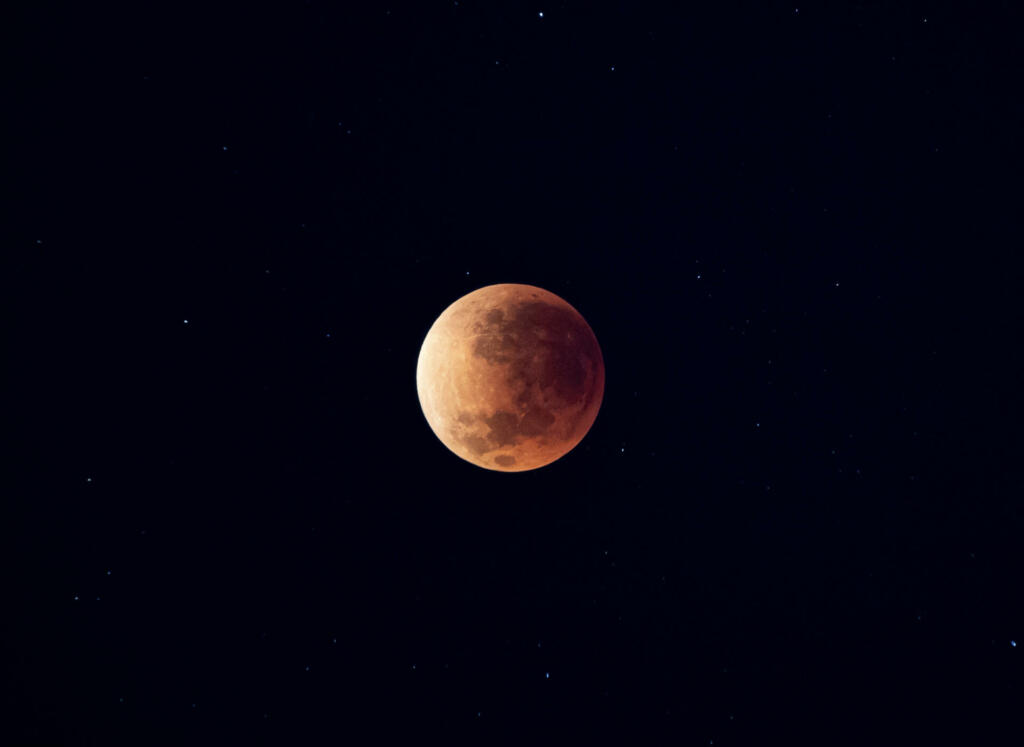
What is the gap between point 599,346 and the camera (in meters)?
4.42

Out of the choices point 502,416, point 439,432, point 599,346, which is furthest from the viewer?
point 599,346

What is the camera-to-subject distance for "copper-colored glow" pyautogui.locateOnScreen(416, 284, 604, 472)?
152 inches

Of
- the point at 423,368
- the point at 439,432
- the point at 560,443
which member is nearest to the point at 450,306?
the point at 423,368

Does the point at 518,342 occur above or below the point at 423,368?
above

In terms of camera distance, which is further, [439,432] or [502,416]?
[439,432]

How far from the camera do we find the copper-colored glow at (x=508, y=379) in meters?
3.86

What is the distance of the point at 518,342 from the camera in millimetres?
3881

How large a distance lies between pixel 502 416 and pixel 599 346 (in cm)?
93

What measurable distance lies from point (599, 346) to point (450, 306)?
3.31 feet

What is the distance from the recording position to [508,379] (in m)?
3.83

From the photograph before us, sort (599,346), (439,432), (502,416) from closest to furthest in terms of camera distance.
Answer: (502,416)
(439,432)
(599,346)

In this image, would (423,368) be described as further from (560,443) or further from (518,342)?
(560,443)

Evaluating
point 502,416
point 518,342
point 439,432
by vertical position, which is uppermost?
point 518,342

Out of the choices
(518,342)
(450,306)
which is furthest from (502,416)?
(450,306)
